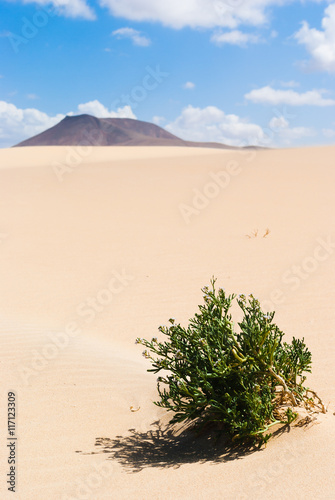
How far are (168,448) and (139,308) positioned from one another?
3528 millimetres

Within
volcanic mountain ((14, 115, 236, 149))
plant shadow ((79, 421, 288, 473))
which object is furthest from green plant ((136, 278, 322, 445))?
volcanic mountain ((14, 115, 236, 149))

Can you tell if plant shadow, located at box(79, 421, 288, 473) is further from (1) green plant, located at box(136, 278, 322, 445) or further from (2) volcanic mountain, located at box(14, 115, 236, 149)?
(2) volcanic mountain, located at box(14, 115, 236, 149)

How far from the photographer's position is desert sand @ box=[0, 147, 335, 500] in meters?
2.87

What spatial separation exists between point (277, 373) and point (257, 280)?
4317 mm

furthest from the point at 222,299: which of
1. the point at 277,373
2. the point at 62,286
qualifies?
the point at 62,286

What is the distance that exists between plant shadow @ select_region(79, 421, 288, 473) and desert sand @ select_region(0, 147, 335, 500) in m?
0.01

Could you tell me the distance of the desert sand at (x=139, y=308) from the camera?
287 cm

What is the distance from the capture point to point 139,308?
679cm

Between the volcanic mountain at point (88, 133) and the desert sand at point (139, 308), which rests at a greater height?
the volcanic mountain at point (88, 133)

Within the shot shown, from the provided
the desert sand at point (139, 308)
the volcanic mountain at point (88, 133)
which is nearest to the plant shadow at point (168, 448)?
the desert sand at point (139, 308)

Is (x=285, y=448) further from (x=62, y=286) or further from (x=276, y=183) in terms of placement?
(x=276, y=183)

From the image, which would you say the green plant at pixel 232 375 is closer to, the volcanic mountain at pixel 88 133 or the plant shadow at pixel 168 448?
the plant shadow at pixel 168 448

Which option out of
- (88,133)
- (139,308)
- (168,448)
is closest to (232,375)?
(168,448)

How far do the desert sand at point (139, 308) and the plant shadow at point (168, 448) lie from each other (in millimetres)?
15
